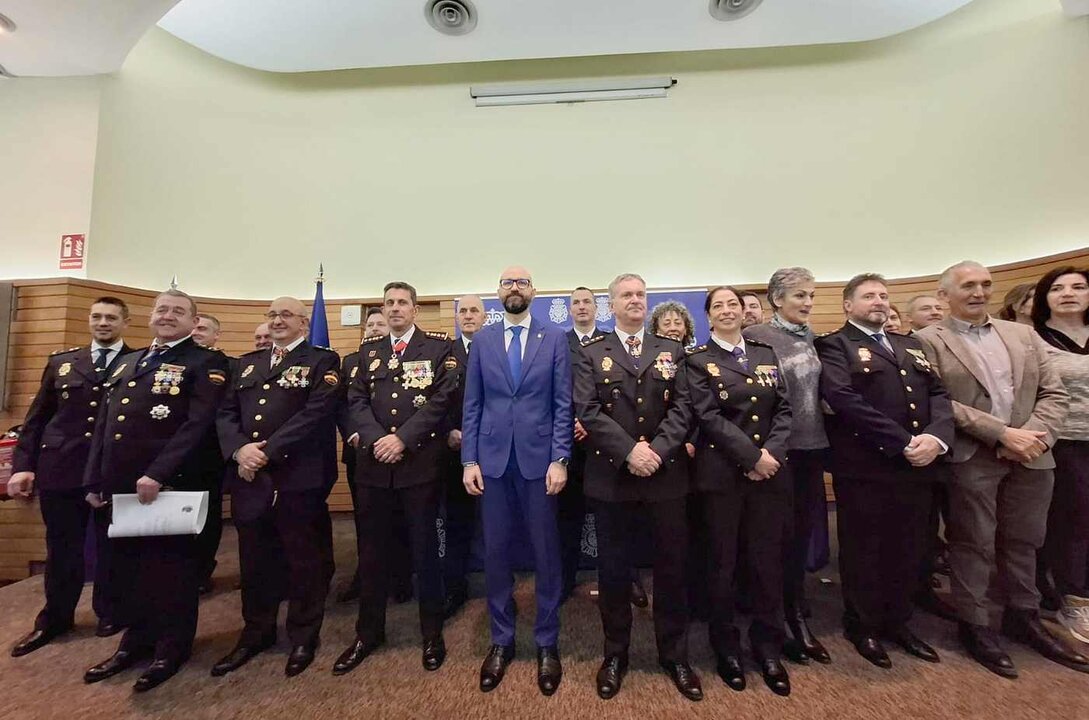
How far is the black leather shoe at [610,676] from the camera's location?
6.23 ft

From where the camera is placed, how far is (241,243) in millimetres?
5160

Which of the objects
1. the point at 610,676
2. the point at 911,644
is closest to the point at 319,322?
the point at 610,676

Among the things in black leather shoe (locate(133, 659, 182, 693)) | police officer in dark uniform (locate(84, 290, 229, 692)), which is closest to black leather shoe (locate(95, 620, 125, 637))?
police officer in dark uniform (locate(84, 290, 229, 692))

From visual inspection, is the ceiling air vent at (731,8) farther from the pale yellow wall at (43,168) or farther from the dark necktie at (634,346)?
the pale yellow wall at (43,168)

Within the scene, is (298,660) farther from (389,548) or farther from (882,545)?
(882,545)

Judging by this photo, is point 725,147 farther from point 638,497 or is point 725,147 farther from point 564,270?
point 638,497

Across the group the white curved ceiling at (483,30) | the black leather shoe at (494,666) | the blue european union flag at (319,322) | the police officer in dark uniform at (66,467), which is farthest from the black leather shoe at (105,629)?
the white curved ceiling at (483,30)

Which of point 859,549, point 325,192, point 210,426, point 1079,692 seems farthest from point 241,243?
point 1079,692

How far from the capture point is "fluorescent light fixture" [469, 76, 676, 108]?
5.18 m

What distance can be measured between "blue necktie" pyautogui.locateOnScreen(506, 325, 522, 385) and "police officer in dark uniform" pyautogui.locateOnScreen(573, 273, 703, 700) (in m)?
0.32

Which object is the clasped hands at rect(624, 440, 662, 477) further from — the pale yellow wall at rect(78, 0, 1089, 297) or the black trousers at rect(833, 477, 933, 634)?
the pale yellow wall at rect(78, 0, 1089, 297)

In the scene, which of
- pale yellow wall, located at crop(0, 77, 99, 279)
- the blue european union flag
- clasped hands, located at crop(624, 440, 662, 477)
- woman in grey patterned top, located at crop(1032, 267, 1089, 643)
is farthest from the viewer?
the blue european union flag

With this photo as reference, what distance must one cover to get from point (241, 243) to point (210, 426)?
12.8 feet

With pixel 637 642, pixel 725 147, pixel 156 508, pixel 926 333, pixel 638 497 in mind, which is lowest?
pixel 637 642
